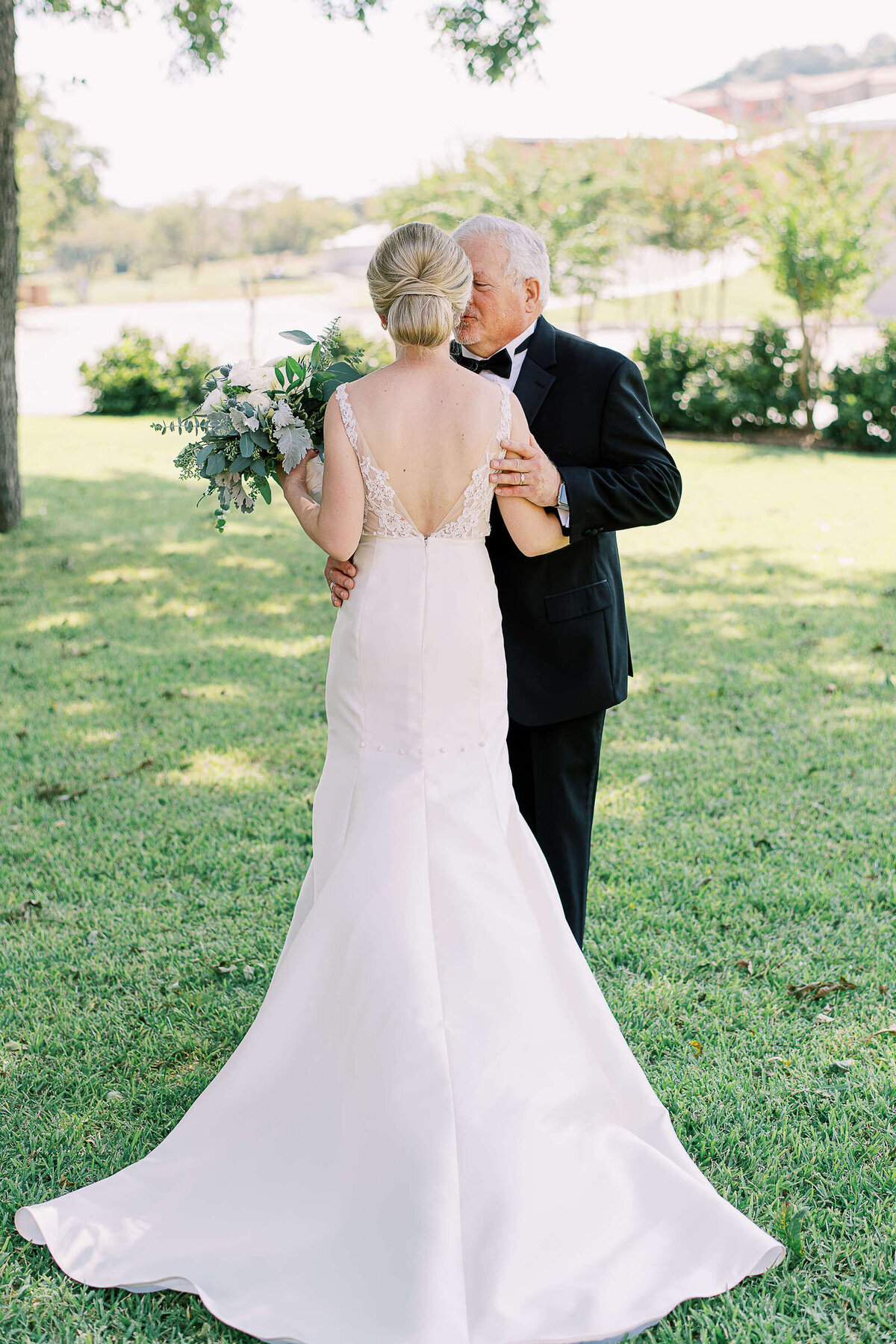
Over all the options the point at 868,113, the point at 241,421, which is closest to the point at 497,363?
the point at 241,421

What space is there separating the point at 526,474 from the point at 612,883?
2.33 m

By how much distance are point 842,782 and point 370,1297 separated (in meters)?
4.00

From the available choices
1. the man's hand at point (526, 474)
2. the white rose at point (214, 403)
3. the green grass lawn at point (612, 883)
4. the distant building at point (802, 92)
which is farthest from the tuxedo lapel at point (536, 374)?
the distant building at point (802, 92)

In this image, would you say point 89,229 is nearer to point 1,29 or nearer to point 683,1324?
point 1,29

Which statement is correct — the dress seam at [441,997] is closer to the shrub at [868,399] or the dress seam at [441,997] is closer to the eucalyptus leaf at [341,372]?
the eucalyptus leaf at [341,372]

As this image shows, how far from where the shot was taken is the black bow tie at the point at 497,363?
325cm

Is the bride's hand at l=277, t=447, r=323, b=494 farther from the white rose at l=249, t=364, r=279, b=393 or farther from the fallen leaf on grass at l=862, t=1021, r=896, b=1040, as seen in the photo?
the fallen leaf on grass at l=862, t=1021, r=896, b=1040

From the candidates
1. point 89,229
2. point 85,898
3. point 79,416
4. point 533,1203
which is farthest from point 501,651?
point 89,229

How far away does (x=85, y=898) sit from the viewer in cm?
458

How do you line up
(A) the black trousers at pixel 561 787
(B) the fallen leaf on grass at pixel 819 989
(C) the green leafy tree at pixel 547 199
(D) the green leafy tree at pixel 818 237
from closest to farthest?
(A) the black trousers at pixel 561 787 → (B) the fallen leaf on grass at pixel 819 989 → (D) the green leafy tree at pixel 818 237 → (C) the green leafy tree at pixel 547 199

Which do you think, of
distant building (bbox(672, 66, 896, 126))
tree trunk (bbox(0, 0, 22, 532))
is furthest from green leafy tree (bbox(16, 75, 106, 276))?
distant building (bbox(672, 66, 896, 126))

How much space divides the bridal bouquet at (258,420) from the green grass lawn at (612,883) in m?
1.80

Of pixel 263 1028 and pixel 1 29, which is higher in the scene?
pixel 1 29

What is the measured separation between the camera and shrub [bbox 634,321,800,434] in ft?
59.6
